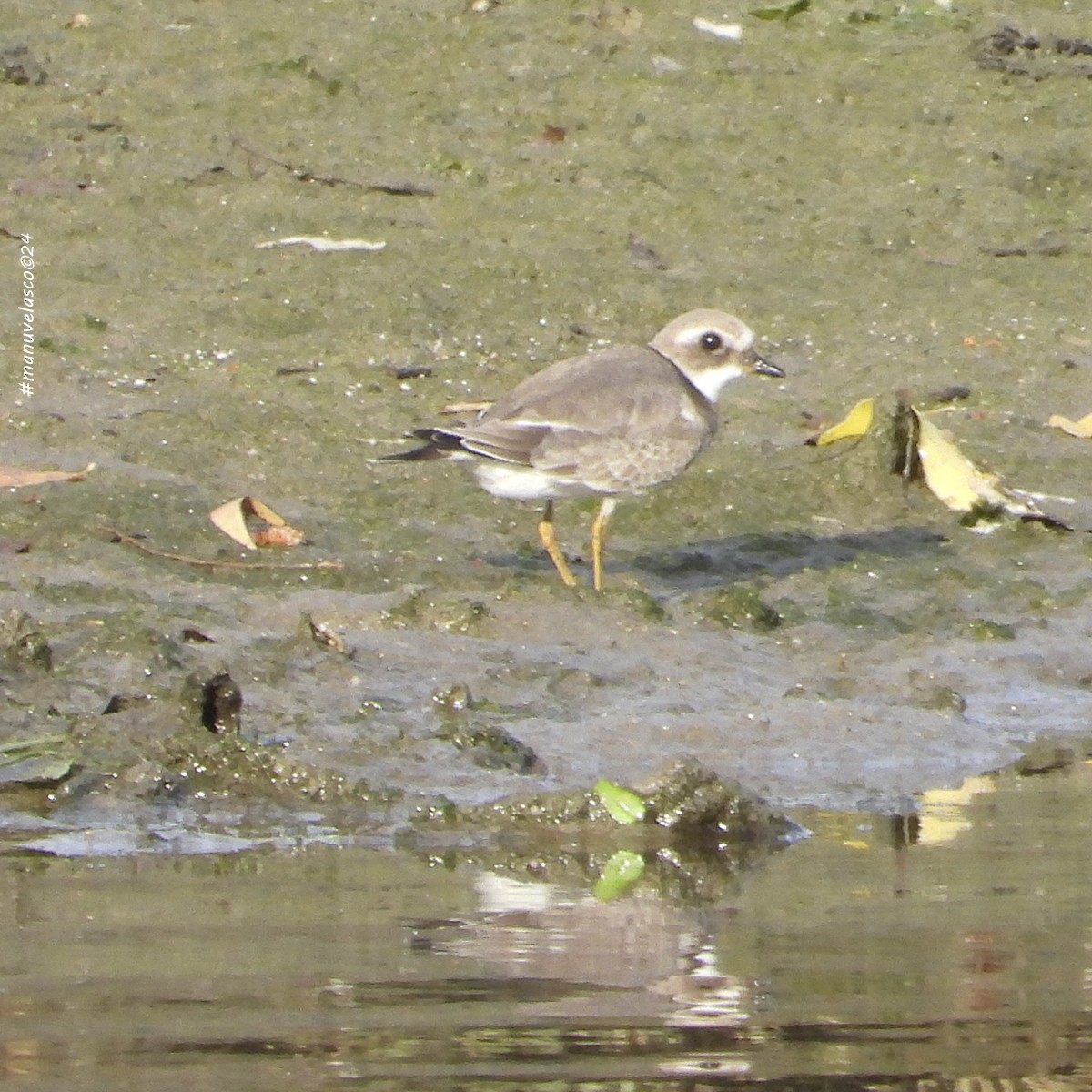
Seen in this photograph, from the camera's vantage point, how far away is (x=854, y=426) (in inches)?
352

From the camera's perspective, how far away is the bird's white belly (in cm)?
780

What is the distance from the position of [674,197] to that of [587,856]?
236 inches

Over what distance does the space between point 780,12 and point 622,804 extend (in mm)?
7737

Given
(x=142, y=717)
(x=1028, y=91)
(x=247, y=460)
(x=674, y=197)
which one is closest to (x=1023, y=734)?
(x=142, y=717)

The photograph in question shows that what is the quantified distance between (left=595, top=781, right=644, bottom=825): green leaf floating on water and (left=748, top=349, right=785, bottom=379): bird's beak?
11.2 ft

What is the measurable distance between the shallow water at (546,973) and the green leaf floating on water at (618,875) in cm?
6

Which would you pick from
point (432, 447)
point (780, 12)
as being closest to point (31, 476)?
point (432, 447)

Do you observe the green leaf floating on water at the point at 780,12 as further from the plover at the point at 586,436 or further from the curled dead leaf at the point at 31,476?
the curled dead leaf at the point at 31,476

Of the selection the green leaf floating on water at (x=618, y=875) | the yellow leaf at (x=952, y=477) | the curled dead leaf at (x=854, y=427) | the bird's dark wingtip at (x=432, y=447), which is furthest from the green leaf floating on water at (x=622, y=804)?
the curled dead leaf at (x=854, y=427)

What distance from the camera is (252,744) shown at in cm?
592

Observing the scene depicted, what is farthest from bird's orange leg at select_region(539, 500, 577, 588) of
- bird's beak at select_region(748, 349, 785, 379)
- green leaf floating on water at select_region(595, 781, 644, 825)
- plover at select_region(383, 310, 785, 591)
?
green leaf floating on water at select_region(595, 781, 644, 825)

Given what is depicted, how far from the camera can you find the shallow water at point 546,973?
11.8 ft

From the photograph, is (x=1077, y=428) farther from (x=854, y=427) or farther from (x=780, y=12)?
(x=780, y=12)

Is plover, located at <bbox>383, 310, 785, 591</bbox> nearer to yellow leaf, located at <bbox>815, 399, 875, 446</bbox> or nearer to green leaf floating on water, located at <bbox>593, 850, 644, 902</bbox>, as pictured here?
yellow leaf, located at <bbox>815, 399, 875, 446</bbox>
